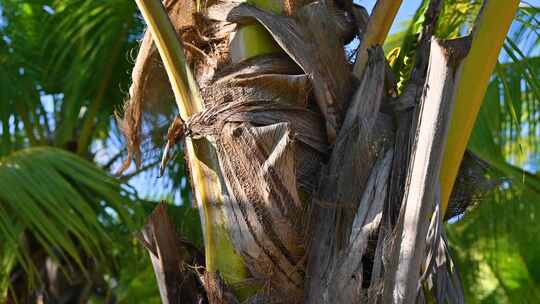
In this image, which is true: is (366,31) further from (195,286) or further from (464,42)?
(195,286)

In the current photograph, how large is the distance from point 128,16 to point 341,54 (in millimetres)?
2191

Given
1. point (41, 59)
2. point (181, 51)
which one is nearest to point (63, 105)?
point (41, 59)

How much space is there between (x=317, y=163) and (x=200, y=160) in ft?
0.78

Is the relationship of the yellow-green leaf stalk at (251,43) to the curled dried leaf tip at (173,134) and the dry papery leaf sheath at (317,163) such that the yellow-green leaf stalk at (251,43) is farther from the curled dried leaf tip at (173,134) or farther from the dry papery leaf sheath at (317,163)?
the curled dried leaf tip at (173,134)

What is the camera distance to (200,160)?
1725mm

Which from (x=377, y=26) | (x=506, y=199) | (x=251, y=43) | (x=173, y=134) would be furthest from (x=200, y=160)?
(x=506, y=199)

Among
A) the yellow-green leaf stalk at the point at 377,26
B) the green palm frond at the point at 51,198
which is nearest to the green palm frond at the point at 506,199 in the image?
the yellow-green leaf stalk at the point at 377,26

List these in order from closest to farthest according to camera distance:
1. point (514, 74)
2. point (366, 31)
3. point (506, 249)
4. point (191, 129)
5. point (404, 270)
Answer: point (404, 270) → point (191, 129) → point (366, 31) → point (514, 74) → point (506, 249)

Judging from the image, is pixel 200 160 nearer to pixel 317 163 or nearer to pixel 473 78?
pixel 317 163

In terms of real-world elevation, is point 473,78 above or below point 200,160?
above

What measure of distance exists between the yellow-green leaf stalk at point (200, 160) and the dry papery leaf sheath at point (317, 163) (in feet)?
0.05

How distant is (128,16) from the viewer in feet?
12.6

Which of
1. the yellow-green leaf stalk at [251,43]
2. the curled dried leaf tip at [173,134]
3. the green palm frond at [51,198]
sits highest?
the yellow-green leaf stalk at [251,43]

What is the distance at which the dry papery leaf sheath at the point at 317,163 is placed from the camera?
4.94ft
